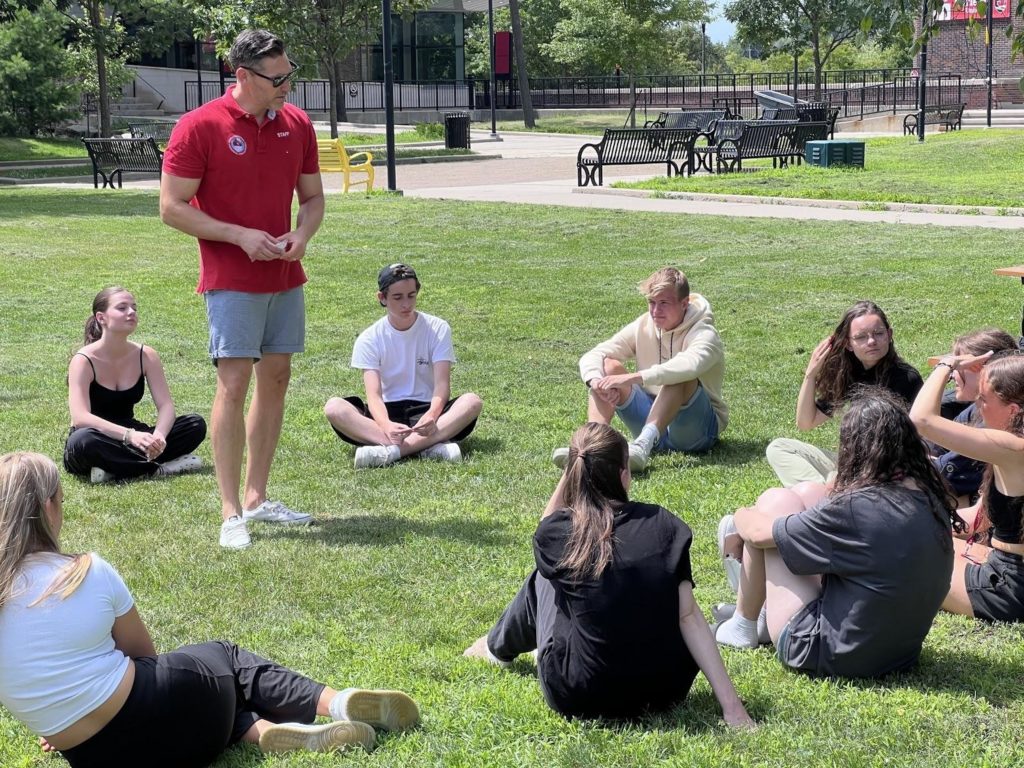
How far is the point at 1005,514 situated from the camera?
4.46 metres

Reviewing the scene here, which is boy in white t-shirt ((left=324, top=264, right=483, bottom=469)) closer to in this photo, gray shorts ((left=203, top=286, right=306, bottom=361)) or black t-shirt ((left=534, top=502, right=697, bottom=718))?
gray shorts ((left=203, top=286, right=306, bottom=361))

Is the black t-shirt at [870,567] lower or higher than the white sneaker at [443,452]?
higher

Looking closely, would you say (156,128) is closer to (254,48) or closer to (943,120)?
(943,120)

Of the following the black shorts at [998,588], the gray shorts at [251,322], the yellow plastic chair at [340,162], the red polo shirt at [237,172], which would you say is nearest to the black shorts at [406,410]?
the gray shorts at [251,322]

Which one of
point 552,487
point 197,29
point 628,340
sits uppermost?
point 197,29

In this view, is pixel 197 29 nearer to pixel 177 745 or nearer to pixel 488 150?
pixel 488 150

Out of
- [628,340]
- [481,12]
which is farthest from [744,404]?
[481,12]

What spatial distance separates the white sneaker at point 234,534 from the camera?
Answer: 5699mm

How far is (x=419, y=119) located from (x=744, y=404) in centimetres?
4584

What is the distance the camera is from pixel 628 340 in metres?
7.25

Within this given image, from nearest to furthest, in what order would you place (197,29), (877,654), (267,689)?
(267,689) < (877,654) < (197,29)

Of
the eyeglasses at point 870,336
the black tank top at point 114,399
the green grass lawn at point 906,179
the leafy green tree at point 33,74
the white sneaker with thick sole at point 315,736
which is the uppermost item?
the leafy green tree at point 33,74

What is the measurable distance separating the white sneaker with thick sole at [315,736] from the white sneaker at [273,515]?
2.33 metres

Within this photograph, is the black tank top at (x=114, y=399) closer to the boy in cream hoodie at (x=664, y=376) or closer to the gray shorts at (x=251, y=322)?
→ the gray shorts at (x=251, y=322)
